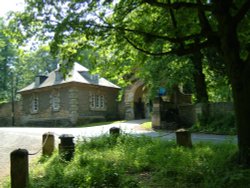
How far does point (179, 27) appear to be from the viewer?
9.68 metres

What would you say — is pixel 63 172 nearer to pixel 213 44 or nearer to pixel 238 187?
pixel 238 187

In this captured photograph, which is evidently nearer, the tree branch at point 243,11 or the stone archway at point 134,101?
the tree branch at point 243,11

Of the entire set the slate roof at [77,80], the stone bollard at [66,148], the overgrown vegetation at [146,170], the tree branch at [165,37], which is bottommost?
the overgrown vegetation at [146,170]

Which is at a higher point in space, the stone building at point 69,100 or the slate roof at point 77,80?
the slate roof at point 77,80

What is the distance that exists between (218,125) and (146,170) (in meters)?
12.4

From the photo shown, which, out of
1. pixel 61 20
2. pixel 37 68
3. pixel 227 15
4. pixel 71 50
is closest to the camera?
pixel 227 15

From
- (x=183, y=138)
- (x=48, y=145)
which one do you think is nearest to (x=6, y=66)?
(x=48, y=145)

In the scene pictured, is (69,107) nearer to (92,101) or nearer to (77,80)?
(77,80)

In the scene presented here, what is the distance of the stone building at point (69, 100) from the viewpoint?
35562 millimetres

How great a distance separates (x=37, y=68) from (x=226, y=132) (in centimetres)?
5330

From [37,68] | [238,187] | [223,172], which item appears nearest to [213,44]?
[223,172]

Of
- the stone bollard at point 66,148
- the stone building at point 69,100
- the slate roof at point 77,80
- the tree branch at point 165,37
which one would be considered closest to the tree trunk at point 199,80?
the tree branch at point 165,37

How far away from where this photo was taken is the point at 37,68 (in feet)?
220

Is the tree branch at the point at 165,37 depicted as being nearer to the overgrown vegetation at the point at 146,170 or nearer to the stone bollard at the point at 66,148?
the overgrown vegetation at the point at 146,170
